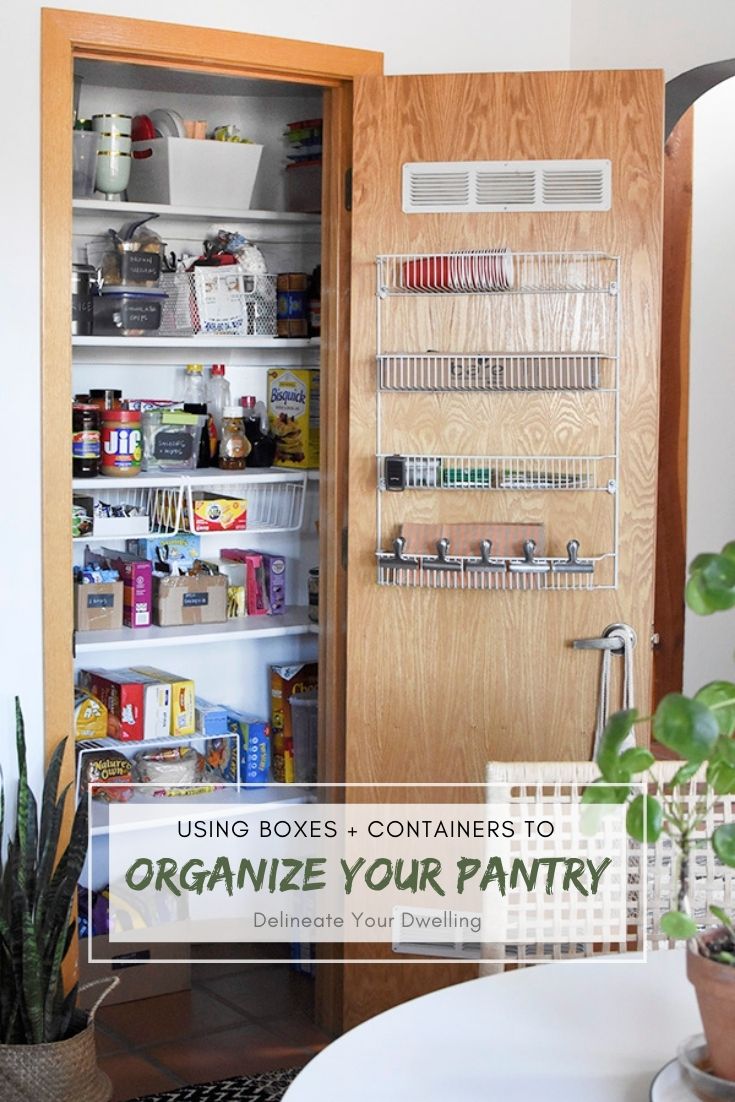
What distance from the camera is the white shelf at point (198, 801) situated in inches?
135

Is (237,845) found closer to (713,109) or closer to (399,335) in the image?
(399,335)

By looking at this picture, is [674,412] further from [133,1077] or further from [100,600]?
[133,1077]

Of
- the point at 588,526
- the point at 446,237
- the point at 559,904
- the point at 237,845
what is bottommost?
the point at 237,845

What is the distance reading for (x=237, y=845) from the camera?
3877 mm

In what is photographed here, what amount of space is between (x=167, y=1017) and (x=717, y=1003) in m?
2.47

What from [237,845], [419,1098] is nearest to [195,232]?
[237,845]

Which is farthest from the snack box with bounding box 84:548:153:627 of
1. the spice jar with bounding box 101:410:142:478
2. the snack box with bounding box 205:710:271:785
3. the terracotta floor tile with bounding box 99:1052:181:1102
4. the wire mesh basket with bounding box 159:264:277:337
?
the terracotta floor tile with bounding box 99:1052:181:1102

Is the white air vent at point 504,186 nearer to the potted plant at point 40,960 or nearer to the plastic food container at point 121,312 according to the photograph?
the plastic food container at point 121,312

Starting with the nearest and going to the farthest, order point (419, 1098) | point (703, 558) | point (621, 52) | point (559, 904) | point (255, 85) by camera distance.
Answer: point (703, 558), point (419, 1098), point (559, 904), point (621, 52), point (255, 85)

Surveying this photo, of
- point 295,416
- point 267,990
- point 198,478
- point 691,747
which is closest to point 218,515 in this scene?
point 198,478

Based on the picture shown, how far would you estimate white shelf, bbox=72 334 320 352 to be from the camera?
134 inches

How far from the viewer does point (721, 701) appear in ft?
3.92

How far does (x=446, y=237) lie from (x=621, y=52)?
66cm

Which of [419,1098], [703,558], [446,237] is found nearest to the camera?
[703,558]
